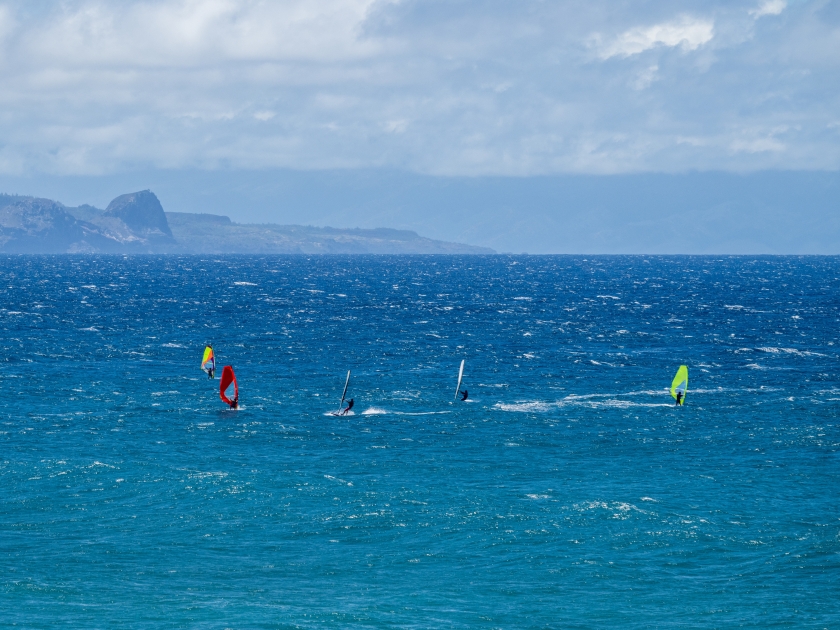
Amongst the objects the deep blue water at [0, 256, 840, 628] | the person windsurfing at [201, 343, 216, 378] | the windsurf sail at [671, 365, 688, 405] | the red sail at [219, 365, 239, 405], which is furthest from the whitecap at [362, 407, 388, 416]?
the windsurf sail at [671, 365, 688, 405]

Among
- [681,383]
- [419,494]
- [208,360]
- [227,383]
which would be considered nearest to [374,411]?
[227,383]

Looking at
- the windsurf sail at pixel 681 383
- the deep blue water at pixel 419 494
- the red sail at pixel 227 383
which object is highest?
the windsurf sail at pixel 681 383

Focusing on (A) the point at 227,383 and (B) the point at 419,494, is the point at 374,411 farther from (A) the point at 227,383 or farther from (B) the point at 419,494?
(B) the point at 419,494

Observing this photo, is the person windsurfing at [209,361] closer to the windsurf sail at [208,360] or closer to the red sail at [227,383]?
the windsurf sail at [208,360]

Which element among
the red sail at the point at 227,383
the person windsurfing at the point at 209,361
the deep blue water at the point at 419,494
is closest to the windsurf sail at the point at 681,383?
the deep blue water at the point at 419,494

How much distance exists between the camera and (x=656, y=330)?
178 meters

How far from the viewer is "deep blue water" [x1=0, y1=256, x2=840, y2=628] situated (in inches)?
2295

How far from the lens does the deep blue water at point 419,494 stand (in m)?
58.3

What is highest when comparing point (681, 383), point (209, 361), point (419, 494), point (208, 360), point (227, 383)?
point (681, 383)

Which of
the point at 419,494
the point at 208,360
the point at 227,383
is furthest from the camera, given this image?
the point at 208,360

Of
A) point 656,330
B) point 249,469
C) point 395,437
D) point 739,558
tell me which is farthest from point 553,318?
point 739,558

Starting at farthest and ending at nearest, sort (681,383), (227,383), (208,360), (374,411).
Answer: (208,360) → (681,383) → (227,383) → (374,411)

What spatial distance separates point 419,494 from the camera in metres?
77.0

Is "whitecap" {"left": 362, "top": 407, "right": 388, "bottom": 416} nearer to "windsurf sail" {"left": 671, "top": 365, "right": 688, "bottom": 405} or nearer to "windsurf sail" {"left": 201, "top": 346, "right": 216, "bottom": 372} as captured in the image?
"windsurf sail" {"left": 201, "top": 346, "right": 216, "bottom": 372}
